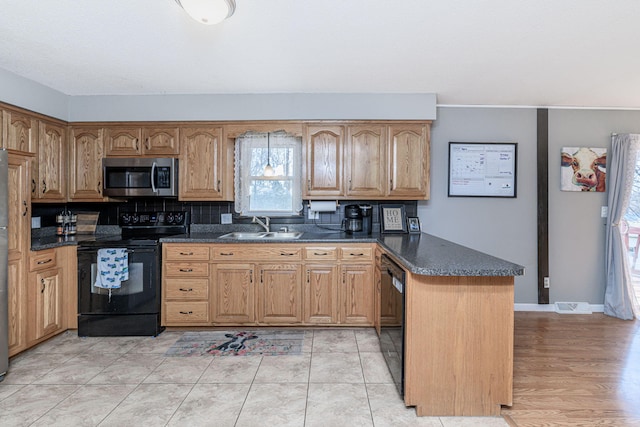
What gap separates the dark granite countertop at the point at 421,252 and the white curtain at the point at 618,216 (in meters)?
2.21

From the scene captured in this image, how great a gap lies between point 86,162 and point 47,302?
1411mm

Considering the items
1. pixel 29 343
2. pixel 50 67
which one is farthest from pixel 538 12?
pixel 29 343

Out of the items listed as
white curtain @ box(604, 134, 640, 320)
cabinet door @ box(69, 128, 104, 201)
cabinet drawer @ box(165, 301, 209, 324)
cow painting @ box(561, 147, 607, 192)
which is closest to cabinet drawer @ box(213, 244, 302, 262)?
cabinet drawer @ box(165, 301, 209, 324)

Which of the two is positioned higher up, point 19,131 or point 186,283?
point 19,131

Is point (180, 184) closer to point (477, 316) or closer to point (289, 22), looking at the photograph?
point (289, 22)

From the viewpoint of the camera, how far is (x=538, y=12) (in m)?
1.93

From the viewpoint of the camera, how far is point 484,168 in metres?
3.71

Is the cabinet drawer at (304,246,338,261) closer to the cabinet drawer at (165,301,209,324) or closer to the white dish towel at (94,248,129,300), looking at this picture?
the cabinet drawer at (165,301,209,324)

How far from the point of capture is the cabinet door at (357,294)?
311 centimetres

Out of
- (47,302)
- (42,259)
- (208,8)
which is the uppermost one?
(208,8)

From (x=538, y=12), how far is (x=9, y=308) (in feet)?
13.6

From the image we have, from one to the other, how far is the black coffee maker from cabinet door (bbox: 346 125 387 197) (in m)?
0.17

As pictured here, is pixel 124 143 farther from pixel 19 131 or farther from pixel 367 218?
pixel 367 218

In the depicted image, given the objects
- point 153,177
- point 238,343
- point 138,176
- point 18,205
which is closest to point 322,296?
point 238,343
